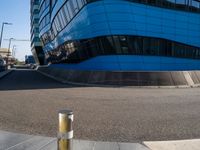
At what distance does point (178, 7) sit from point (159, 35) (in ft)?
17.6

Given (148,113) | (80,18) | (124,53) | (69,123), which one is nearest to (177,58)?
(124,53)

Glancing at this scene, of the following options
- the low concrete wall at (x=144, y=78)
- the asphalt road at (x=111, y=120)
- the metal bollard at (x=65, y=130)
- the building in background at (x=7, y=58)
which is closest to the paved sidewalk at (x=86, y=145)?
the asphalt road at (x=111, y=120)

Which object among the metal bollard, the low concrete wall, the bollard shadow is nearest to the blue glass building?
the bollard shadow

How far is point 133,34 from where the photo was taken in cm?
3803

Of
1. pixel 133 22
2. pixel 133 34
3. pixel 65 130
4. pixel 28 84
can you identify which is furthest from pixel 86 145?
pixel 133 22

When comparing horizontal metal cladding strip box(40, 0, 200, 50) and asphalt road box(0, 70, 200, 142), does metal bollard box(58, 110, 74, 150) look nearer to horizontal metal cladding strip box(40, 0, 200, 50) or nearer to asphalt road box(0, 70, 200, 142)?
asphalt road box(0, 70, 200, 142)

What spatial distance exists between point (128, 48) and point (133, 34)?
1.67 m

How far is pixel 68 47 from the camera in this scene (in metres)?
50.4

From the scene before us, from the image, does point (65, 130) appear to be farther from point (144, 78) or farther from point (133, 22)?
point (133, 22)

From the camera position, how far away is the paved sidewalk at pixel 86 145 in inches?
279

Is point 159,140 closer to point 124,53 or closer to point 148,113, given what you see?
point 148,113

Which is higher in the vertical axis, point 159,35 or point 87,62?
point 159,35

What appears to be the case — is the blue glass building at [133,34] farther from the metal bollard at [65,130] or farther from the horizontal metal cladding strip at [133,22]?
the metal bollard at [65,130]

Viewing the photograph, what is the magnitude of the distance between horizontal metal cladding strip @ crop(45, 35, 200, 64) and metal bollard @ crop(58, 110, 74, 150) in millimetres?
32421
